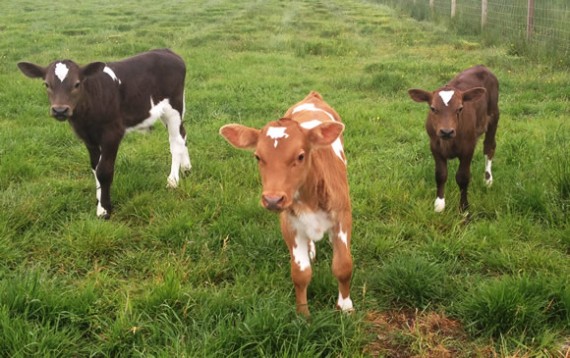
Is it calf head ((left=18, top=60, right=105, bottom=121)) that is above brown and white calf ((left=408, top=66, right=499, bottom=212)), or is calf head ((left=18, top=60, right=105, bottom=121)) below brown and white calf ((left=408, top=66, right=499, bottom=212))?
above

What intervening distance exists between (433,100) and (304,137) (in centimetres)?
218

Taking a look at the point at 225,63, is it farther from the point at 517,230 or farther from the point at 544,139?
the point at 517,230

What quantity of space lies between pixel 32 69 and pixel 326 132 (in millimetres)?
3229

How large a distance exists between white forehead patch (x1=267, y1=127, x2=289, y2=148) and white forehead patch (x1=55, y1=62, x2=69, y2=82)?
2627mm

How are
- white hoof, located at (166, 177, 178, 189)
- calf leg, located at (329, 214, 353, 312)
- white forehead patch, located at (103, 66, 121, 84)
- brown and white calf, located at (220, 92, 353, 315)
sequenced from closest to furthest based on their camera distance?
brown and white calf, located at (220, 92, 353, 315)
calf leg, located at (329, 214, 353, 312)
white forehead patch, located at (103, 66, 121, 84)
white hoof, located at (166, 177, 178, 189)

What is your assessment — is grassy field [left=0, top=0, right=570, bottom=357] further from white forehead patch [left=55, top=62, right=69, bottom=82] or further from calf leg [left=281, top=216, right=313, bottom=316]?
white forehead patch [left=55, top=62, right=69, bottom=82]

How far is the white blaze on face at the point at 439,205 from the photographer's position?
470 centimetres

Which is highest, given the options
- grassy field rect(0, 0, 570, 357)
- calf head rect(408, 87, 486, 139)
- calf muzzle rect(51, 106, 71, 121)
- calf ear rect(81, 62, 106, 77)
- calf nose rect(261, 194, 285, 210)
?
calf ear rect(81, 62, 106, 77)

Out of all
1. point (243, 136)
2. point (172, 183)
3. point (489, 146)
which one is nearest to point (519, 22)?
point (489, 146)

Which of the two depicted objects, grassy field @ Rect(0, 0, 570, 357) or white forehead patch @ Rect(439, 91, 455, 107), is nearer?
grassy field @ Rect(0, 0, 570, 357)

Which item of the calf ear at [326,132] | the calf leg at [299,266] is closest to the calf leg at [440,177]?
the calf leg at [299,266]

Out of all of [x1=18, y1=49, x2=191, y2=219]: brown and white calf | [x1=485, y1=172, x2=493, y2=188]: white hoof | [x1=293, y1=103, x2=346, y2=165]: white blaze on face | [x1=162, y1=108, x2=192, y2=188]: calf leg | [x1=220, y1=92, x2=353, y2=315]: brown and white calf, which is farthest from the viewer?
[x1=162, y1=108, x2=192, y2=188]: calf leg

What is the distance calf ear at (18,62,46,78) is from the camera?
482cm

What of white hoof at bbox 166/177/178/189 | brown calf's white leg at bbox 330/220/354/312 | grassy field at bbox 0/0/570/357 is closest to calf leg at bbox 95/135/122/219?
grassy field at bbox 0/0/570/357
